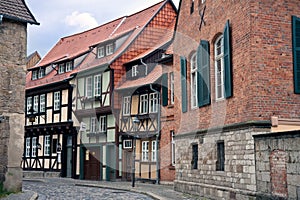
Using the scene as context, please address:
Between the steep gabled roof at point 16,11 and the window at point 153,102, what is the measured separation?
8894 mm

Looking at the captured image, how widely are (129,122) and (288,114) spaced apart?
14.6 metres

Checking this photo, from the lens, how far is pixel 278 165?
11.3 metres

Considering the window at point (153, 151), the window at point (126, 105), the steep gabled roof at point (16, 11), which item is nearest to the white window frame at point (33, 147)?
the window at point (126, 105)

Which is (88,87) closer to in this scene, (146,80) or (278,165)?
(146,80)

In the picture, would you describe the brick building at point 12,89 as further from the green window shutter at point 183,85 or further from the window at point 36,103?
the window at point 36,103

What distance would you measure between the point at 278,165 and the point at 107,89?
17.7m

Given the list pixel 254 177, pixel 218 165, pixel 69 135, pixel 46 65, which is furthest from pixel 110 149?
pixel 254 177

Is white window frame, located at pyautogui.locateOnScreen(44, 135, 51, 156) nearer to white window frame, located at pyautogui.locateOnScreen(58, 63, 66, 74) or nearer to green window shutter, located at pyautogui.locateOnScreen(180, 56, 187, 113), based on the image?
white window frame, located at pyautogui.locateOnScreen(58, 63, 66, 74)

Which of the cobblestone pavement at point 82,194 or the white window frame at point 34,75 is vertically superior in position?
the white window frame at point 34,75

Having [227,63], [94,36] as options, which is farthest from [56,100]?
[227,63]

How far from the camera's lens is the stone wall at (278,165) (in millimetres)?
10508

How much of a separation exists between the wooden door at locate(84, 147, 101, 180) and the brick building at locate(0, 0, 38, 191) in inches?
491

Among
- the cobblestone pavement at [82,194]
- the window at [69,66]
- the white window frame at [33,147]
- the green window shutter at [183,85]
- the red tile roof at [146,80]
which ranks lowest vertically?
the cobblestone pavement at [82,194]

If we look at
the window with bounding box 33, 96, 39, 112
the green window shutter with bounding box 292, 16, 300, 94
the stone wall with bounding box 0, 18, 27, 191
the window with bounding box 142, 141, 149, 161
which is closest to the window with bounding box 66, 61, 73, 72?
the window with bounding box 33, 96, 39, 112
